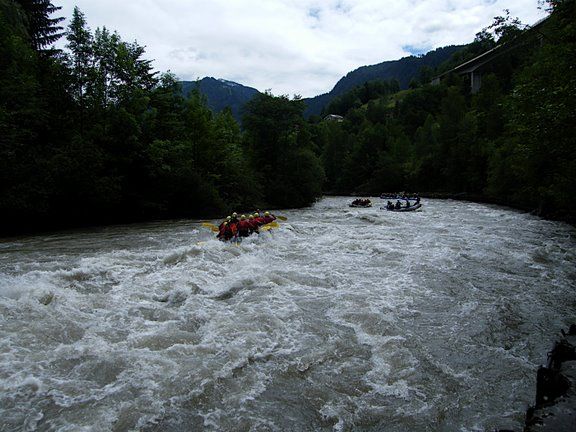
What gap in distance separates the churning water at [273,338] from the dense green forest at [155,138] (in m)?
5.74

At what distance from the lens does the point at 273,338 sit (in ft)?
21.2

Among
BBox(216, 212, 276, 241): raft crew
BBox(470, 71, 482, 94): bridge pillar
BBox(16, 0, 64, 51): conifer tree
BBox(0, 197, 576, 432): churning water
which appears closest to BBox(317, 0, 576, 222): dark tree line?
BBox(470, 71, 482, 94): bridge pillar

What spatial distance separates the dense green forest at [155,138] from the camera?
45.1 ft

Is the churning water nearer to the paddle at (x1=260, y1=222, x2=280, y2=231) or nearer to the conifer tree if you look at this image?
the paddle at (x1=260, y1=222, x2=280, y2=231)

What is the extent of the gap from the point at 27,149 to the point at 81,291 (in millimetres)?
13622

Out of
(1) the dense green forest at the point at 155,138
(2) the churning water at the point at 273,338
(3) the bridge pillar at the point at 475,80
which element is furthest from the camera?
(3) the bridge pillar at the point at 475,80

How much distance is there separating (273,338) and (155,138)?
67.9 feet

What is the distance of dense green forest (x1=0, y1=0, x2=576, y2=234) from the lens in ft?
45.1

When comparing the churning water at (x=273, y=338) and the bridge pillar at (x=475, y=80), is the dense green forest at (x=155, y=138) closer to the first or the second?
the churning water at (x=273, y=338)

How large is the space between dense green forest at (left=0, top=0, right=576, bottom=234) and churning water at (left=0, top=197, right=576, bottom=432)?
18.8 feet

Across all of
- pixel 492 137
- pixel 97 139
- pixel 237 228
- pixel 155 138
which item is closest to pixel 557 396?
pixel 237 228

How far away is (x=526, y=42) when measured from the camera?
1105cm

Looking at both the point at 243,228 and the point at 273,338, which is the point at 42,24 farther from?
the point at 273,338

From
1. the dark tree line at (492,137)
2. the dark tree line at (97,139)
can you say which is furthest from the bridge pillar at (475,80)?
the dark tree line at (97,139)
